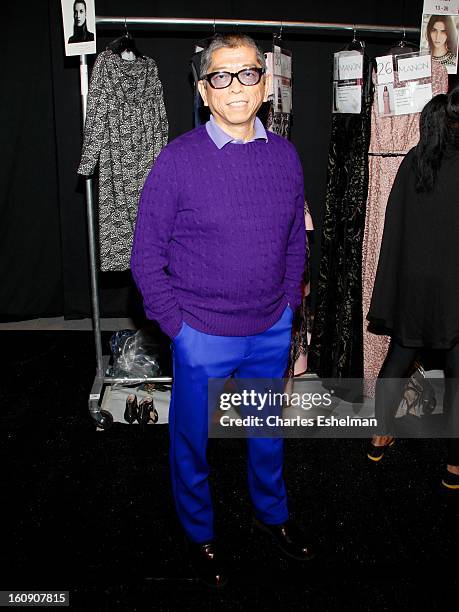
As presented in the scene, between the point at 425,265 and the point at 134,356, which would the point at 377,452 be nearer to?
the point at 425,265

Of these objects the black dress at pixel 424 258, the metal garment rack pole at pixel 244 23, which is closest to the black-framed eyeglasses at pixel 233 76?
the black dress at pixel 424 258

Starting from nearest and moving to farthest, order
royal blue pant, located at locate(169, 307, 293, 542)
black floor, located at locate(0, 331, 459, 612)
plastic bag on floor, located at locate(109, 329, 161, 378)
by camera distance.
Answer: royal blue pant, located at locate(169, 307, 293, 542) → black floor, located at locate(0, 331, 459, 612) → plastic bag on floor, located at locate(109, 329, 161, 378)

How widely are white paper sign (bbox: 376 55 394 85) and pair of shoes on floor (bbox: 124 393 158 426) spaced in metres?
1.77

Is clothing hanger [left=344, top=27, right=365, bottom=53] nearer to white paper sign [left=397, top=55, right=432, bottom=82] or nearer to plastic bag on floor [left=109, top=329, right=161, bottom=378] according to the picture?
white paper sign [left=397, top=55, right=432, bottom=82]

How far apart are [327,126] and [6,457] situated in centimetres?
282

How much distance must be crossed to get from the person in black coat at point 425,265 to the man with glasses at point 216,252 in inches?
21.5

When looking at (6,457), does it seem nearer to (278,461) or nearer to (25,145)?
(278,461)

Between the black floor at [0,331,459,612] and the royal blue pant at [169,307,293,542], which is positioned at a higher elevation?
the royal blue pant at [169,307,293,542]

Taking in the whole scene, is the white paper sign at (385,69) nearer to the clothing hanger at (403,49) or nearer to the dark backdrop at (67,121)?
the clothing hanger at (403,49)

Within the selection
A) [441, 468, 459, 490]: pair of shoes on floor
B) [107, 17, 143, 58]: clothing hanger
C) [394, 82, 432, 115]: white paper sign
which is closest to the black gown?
[394, 82, 432, 115]: white paper sign

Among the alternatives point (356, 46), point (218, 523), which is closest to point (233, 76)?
point (356, 46)

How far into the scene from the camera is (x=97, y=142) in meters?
2.65

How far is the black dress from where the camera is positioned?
209cm

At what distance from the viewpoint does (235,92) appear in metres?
1.59
